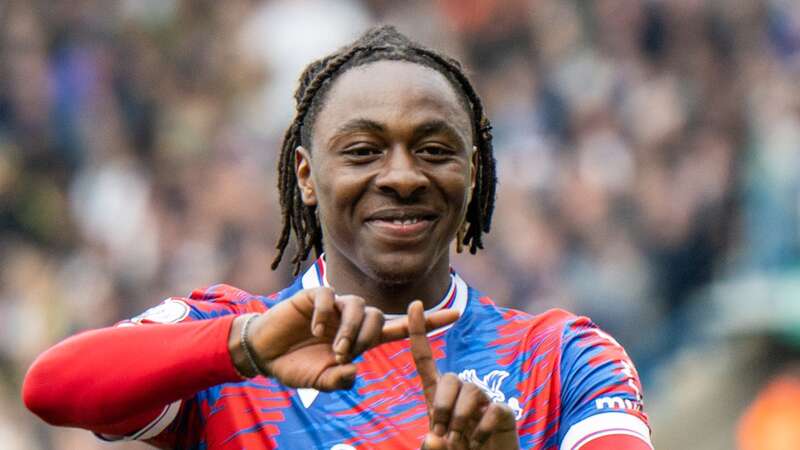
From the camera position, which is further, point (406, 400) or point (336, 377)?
point (406, 400)

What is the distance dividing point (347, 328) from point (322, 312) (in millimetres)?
62

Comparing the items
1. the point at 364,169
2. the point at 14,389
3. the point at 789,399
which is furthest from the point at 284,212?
the point at 14,389

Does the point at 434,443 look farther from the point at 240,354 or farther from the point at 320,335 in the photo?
the point at 240,354

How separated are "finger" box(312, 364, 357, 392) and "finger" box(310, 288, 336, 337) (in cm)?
8

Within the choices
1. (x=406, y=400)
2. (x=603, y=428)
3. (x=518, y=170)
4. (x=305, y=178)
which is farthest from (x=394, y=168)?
(x=518, y=170)

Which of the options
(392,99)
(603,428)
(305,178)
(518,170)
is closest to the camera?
(603,428)

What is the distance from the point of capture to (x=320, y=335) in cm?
337

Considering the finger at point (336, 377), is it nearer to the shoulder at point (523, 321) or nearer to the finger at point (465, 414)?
the finger at point (465, 414)

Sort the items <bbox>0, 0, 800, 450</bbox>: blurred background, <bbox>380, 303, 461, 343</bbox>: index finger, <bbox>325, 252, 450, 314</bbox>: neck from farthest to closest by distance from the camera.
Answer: <bbox>0, 0, 800, 450</bbox>: blurred background → <bbox>325, 252, 450, 314</bbox>: neck → <bbox>380, 303, 461, 343</bbox>: index finger

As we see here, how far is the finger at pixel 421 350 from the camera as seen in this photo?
3.40m

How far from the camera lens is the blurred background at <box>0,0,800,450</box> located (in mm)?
8516

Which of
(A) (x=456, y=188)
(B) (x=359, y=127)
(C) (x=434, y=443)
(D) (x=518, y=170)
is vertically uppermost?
Answer: (D) (x=518, y=170)

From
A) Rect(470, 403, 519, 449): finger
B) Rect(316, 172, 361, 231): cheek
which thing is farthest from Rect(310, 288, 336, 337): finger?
Rect(316, 172, 361, 231): cheek

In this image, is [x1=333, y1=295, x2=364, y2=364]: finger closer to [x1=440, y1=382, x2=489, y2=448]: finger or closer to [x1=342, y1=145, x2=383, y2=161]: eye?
[x1=440, y1=382, x2=489, y2=448]: finger
